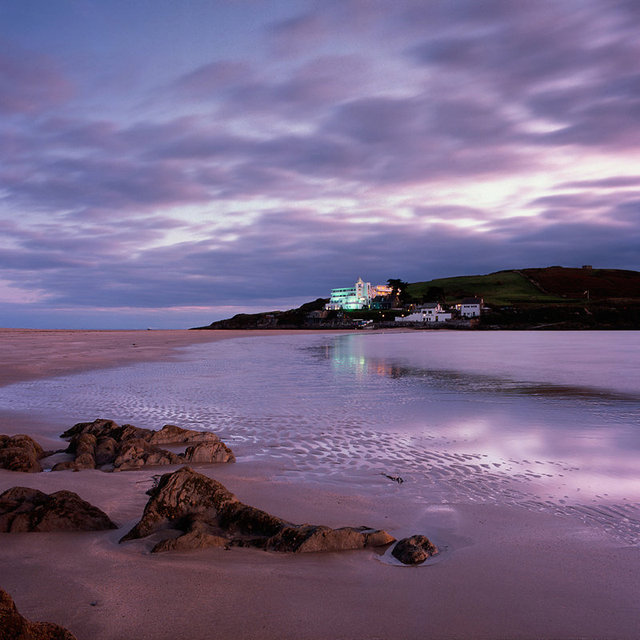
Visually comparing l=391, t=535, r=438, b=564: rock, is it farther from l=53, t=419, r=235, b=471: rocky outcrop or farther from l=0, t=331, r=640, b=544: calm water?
l=53, t=419, r=235, b=471: rocky outcrop

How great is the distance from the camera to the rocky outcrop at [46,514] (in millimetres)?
5535

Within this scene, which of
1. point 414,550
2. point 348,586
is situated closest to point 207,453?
point 414,550

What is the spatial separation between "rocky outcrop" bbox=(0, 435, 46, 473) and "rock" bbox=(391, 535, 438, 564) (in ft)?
20.1

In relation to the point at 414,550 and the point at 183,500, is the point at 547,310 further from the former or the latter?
the point at 183,500

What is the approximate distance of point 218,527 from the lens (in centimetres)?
561

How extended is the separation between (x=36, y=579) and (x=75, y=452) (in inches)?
205

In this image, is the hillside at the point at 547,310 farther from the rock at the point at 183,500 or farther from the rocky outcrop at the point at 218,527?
the rock at the point at 183,500

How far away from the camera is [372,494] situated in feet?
24.2

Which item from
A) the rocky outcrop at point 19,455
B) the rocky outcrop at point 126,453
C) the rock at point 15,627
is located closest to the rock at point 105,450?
the rocky outcrop at point 126,453

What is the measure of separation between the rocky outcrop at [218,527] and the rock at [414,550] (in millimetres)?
297

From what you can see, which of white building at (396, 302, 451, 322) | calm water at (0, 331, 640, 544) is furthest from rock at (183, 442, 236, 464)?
white building at (396, 302, 451, 322)

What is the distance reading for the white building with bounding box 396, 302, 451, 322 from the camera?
164 m

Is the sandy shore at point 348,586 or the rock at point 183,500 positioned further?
the rock at point 183,500

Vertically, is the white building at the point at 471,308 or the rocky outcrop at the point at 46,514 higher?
the white building at the point at 471,308
